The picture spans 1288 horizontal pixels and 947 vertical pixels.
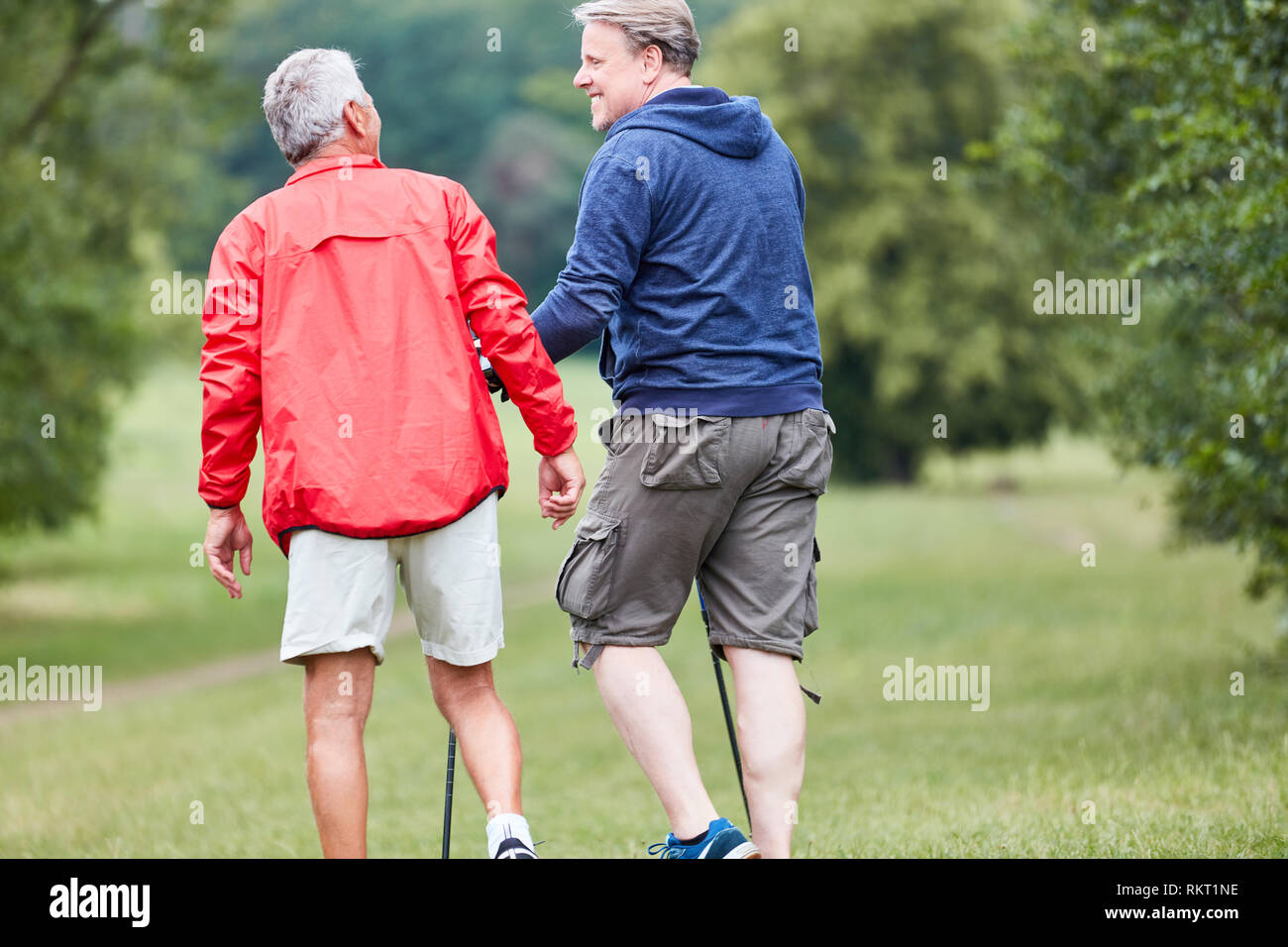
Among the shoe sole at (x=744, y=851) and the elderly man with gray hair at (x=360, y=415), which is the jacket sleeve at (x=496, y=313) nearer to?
the elderly man with gray hair at (x=360, y=415)

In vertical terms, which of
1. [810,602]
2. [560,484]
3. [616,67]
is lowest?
[810,602]

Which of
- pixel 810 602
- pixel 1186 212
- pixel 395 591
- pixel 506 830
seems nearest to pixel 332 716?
pixel 395 591

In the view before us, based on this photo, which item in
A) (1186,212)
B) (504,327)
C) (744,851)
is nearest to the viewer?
(744,851)

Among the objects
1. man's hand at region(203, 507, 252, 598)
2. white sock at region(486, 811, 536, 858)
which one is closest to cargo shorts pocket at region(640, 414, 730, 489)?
white sock at region(486, 811, 536, 858)

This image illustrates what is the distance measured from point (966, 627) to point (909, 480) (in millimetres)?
21497

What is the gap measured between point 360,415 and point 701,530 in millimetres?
906

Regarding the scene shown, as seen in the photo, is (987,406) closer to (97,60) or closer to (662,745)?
(97,60)

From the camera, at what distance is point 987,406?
34.4 m

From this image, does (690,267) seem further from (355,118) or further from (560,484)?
(355,118)

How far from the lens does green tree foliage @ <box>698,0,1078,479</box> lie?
34031 mm

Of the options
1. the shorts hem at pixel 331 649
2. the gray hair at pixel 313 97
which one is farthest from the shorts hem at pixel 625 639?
the gray hair at pixel 313 97

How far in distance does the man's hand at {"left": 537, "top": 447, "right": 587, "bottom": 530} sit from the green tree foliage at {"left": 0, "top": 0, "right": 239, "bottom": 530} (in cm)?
1084

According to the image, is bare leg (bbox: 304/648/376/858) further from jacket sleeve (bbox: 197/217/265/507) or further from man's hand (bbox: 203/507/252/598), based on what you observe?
jacket sleeve (bbox: 197/217/265/507)

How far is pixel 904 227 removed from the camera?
34.8m
